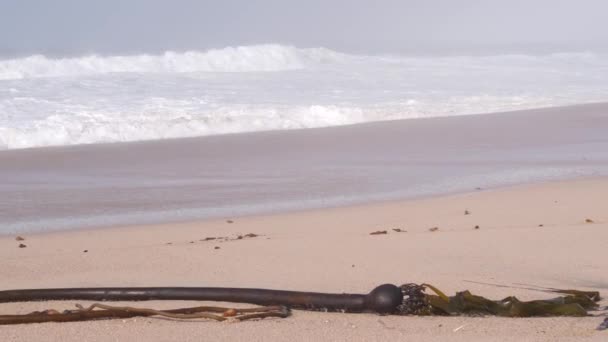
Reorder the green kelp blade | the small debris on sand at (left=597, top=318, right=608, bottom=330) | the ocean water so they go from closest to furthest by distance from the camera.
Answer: the small debris on sand at (left=597, top=318, right=608, bottom=330) < the green kelp blade < the ocean water

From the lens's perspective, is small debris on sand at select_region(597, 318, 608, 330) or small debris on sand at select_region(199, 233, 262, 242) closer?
small debris on sand at select_region(597, 318, 608, 330)

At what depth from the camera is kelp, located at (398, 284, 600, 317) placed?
308 cm

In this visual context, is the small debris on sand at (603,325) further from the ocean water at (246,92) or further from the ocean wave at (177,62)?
the ocean wave at (177,62)

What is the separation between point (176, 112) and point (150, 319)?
486 inches

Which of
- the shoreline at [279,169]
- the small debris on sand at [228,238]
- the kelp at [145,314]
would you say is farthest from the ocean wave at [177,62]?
the kelp at [145,314]

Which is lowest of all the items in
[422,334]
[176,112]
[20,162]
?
[422,334]

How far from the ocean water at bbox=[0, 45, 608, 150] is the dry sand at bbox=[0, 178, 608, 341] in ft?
24.1

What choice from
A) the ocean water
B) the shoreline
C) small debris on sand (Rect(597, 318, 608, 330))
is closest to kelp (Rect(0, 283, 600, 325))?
small debris on sand (Rect(597, 318, 608, 330))

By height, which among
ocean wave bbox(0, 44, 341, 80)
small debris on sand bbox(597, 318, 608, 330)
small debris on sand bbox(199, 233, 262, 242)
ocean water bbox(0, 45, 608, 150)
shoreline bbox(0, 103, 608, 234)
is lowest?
small debris on sand bbox(597, 318, 608, 330)

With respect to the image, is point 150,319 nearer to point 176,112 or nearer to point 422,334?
point 422,334

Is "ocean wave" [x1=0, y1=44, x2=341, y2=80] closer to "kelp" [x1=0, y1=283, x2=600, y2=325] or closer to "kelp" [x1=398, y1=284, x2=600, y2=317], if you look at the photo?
"kelp" [x1=0, y1=283, x2=600, y2=325]

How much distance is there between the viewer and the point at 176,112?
1528 cm

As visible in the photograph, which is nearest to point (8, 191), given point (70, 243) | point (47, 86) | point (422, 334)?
point (70, 243)

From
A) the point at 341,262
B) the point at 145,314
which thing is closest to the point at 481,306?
the point at 145,314
